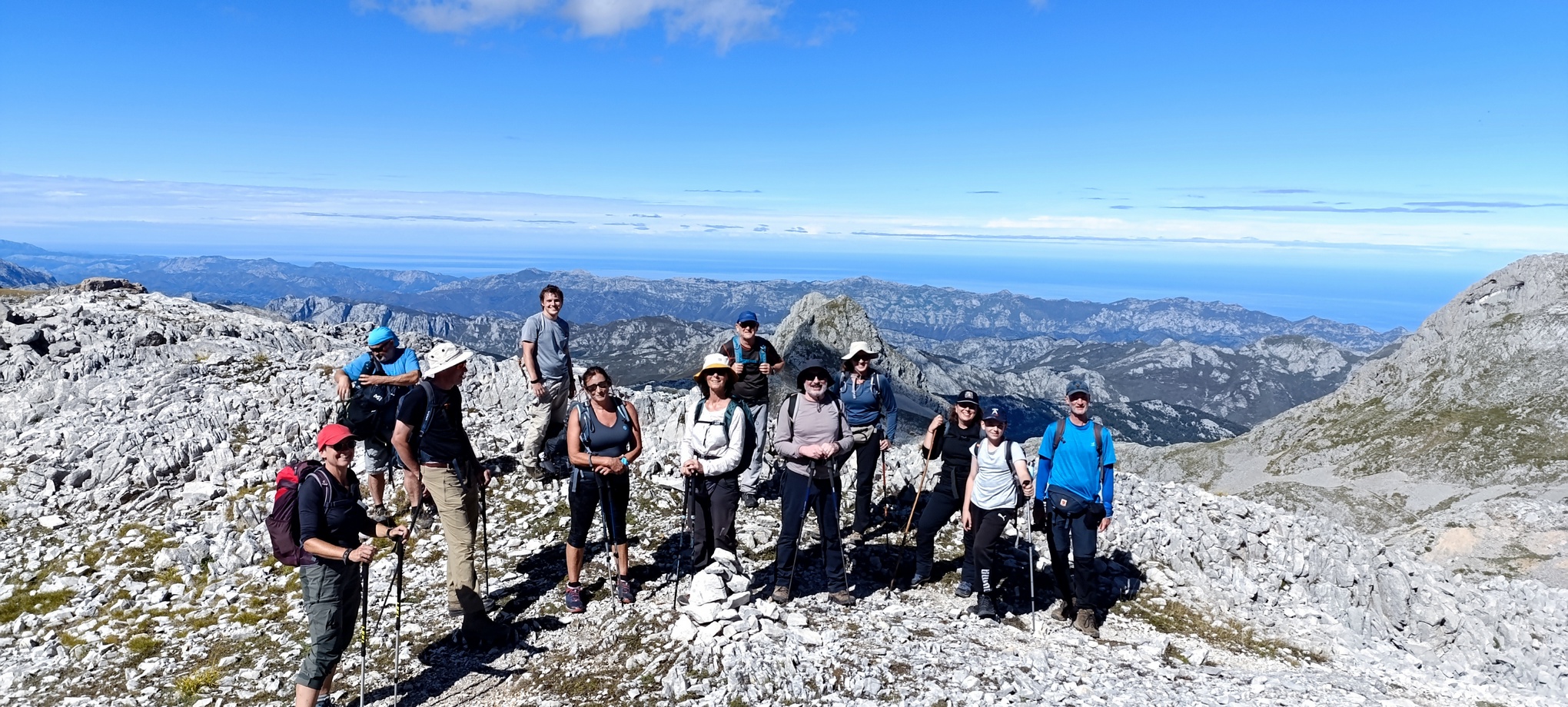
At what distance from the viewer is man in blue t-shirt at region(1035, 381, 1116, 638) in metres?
11.1

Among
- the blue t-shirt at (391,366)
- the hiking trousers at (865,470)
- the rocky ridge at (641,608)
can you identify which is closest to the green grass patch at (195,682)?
the rocky ridge at (641,608)

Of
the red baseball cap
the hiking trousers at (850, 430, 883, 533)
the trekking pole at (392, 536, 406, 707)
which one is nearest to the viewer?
the red baseball cap

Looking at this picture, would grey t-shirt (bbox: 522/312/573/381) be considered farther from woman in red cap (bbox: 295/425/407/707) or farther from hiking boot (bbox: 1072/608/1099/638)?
hiking boot (bbox: 1072/608/1099/638)

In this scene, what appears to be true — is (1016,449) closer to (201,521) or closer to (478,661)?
(478,661)

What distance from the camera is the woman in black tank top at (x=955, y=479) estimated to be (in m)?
12.2

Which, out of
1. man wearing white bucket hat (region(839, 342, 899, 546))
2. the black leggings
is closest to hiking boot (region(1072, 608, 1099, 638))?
man wearing white bucket hat (region(839, 342, 899, 546))

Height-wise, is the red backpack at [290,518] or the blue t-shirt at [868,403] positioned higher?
the blue t-shirt at [868,403]

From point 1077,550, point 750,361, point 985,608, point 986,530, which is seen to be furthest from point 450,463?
point 1077,550

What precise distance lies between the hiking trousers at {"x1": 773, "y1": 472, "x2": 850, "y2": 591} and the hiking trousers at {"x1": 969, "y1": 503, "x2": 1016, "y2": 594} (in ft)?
7.31

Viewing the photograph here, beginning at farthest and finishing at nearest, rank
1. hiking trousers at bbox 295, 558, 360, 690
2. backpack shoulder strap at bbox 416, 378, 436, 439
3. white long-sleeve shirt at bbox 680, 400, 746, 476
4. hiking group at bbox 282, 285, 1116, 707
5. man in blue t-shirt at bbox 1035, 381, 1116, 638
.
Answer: man in blue t-shirt at bbox 1035, 381, 1116, 638
white long-sleeve shirt at bbox 680, 400, 746, 476
backpack shoulder strap at bbox 416, 378, 436, 439
hiking group at bbox 282, 285, 1116, 707
hiking trousers at bbox 295, 558, 360, 690

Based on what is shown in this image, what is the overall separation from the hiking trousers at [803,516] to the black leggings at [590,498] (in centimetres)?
247

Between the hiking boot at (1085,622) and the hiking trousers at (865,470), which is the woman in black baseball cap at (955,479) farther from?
the hiking boot at (1085,622)

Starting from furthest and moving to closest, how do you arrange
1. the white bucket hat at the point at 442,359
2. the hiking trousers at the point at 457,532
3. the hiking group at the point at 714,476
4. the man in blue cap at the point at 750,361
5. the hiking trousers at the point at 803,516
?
the man in blue cap at the point at 750,361 → the hiking trousers at the point at 803,516 → the hiking trousers at the point at 457,532 → the white bucket hat at the point at 442,359 → the hiking group at the point at 714,476

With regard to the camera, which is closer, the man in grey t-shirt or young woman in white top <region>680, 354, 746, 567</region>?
young woman in white top <region>680, 354, 746, 567</region>
